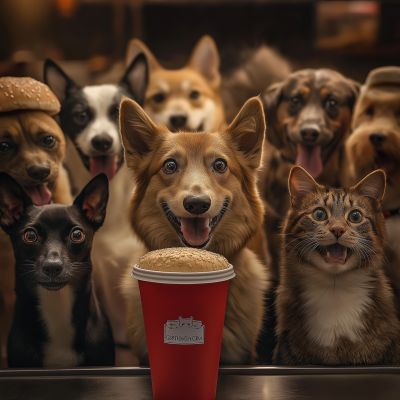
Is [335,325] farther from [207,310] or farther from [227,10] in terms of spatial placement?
[227,10]

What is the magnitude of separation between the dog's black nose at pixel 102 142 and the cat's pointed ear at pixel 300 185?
0.83 m

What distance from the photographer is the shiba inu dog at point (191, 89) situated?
189cm

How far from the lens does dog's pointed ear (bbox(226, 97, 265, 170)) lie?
1.76m

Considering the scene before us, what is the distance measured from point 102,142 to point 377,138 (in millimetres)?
1265

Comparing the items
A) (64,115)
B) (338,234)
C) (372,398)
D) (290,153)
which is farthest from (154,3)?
(372,398)

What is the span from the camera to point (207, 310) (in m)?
1.39

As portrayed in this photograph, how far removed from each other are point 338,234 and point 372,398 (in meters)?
0.62

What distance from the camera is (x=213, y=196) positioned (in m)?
1.65

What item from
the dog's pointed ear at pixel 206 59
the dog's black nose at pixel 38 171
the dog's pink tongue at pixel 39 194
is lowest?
the dog's pink tongue at pixel 39 194

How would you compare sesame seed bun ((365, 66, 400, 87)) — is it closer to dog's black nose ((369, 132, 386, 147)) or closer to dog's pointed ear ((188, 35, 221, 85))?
dog's black nose ((369, 132, 386, 147))

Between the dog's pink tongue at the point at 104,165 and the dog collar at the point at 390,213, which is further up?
the dog's pink tongue at the point at 104,165

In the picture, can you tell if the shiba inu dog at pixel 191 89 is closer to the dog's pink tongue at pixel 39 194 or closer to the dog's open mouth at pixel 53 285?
the dog's pink tongue at pixel 39 194

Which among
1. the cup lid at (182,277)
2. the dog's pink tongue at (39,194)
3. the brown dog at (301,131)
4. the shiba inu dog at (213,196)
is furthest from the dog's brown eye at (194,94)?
the cup lid at (182,277)

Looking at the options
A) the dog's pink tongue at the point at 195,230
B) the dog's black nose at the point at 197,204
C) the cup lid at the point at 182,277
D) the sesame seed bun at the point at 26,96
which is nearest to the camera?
the cup lid at the point at 182,277
